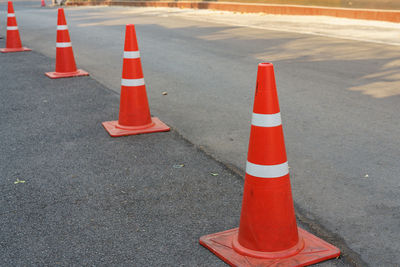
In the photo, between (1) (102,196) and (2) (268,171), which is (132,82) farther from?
(2) (268,171)

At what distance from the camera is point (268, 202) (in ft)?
9.41

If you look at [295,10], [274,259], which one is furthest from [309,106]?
[295,10]

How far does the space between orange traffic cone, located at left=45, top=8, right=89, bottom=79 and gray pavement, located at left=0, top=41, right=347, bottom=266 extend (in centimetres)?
224

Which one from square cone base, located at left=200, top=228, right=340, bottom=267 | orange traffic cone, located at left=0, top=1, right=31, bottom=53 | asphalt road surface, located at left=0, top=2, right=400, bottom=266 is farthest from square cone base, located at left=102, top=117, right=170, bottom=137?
orange traffic cone, located at left=0, top=1, right=31, bottom=53

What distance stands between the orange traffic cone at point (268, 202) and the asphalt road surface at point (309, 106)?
39cm

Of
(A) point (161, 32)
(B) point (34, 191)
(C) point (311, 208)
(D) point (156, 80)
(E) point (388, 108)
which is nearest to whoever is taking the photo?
(C) point (311, 208)

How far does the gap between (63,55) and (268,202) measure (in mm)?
5911

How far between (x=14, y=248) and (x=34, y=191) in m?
0.85

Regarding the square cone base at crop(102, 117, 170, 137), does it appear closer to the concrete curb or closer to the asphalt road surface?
the asphalt road surface

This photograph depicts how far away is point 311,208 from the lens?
11.5 ft

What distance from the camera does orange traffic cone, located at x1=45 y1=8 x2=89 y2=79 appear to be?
798 centimetres

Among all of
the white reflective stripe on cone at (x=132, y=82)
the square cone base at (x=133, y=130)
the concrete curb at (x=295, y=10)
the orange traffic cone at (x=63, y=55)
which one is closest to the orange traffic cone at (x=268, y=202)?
the square cone base at (x=133, y=130)

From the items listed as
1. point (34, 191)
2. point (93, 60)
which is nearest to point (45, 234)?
point (34, 191)

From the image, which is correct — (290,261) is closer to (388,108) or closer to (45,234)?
(45,234)
